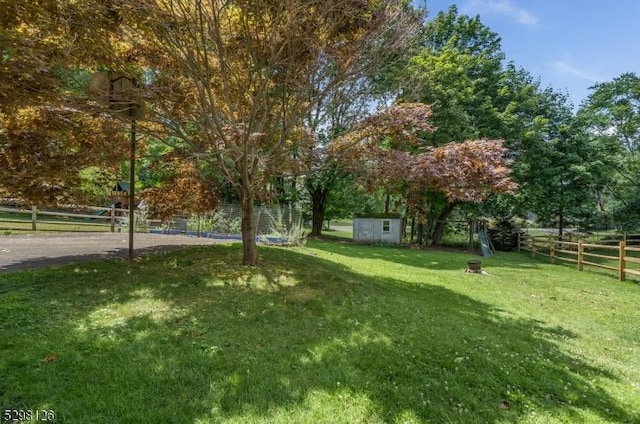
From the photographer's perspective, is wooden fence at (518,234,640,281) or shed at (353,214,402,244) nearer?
wooden fence at (518,234,640,281)

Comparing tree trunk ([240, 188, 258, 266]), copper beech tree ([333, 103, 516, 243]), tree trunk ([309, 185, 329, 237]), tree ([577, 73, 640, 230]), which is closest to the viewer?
copper beech tree ([333, 103, 516, 243])

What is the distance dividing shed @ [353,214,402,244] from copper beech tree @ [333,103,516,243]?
35.4 ft

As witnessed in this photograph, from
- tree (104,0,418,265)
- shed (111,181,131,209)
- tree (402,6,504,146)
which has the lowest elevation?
shed (111,181,131,209)

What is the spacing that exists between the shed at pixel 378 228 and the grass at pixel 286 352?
1178 cm

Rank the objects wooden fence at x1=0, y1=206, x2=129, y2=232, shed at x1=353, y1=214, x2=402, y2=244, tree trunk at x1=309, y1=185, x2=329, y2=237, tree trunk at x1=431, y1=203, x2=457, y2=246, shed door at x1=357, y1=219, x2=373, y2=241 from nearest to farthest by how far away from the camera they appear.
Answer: wooden fence at x1=0, y1=206, x2=129, y2=232
shed at x1=353, y1=214, x2=402, y2=244
shed door at x1=357, y1=219, x2=373, y2=241
tree trunk at x1=431, y1=203, x2=457, y2=246
tree trunk at x1=309, y1=185, x2=329, y2=237

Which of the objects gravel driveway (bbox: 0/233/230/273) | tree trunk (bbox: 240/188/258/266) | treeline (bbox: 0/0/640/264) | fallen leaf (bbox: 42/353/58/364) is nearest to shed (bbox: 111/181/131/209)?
gravel driveway (bbox: 0/233/230/273)

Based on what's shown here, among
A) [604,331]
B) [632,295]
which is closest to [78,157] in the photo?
[604,331]

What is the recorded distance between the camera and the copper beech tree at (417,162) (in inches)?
249

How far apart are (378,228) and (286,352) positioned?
15.5m

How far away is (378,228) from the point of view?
18.7m

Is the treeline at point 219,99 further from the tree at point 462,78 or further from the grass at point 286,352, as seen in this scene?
the tree at point 462,78

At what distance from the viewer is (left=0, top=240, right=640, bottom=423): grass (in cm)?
272

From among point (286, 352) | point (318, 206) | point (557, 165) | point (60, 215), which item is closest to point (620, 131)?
point (557, 165)

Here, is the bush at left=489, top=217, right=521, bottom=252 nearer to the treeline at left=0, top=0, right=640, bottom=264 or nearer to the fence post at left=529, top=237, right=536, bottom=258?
the fence post at left=529, top=237, right=536, bottom=258
